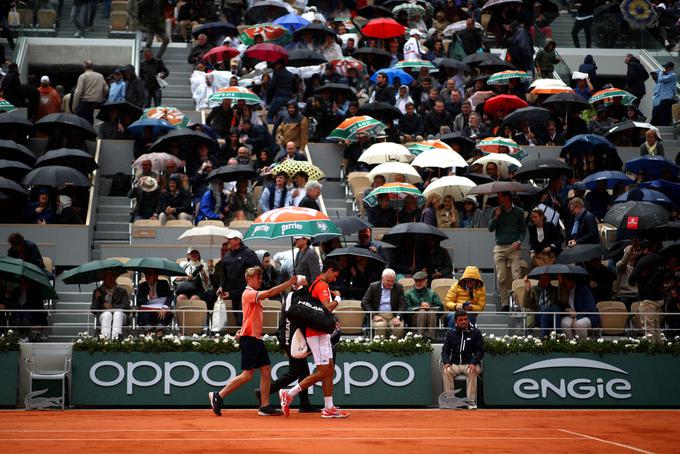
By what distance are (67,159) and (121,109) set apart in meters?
3.66

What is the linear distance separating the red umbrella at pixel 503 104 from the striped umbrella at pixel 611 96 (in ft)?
7.46

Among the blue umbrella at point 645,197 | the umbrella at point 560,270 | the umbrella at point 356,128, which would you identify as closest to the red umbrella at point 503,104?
the umbrella at point 356,128

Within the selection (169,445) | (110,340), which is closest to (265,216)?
(110,340)

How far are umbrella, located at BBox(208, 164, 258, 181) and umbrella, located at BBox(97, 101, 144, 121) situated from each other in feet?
14.2

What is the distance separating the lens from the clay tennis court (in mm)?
13461

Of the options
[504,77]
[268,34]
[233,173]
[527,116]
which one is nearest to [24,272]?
[233,173]

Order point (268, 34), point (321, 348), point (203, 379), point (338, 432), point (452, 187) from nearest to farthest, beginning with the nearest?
point (338, 432), point (321, 348), point (203, 379), point (452, 187), point (268, 34)

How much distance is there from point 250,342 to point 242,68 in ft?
52.3

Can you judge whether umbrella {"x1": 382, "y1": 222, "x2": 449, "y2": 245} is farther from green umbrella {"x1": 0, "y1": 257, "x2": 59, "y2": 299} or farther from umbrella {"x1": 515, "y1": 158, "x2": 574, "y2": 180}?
green umbrella {"x1": 0, "y1": 257, "x2": 59, "y2": 299}

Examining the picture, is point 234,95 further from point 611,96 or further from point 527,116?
point 611,96

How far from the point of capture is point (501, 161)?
25.8m

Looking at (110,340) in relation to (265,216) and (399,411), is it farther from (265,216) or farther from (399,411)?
(399,411)

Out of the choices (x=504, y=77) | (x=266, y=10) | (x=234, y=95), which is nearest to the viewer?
(x=234, y=95)

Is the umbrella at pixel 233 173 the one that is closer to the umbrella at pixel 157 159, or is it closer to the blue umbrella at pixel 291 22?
the umbrella at pixel 157 159
